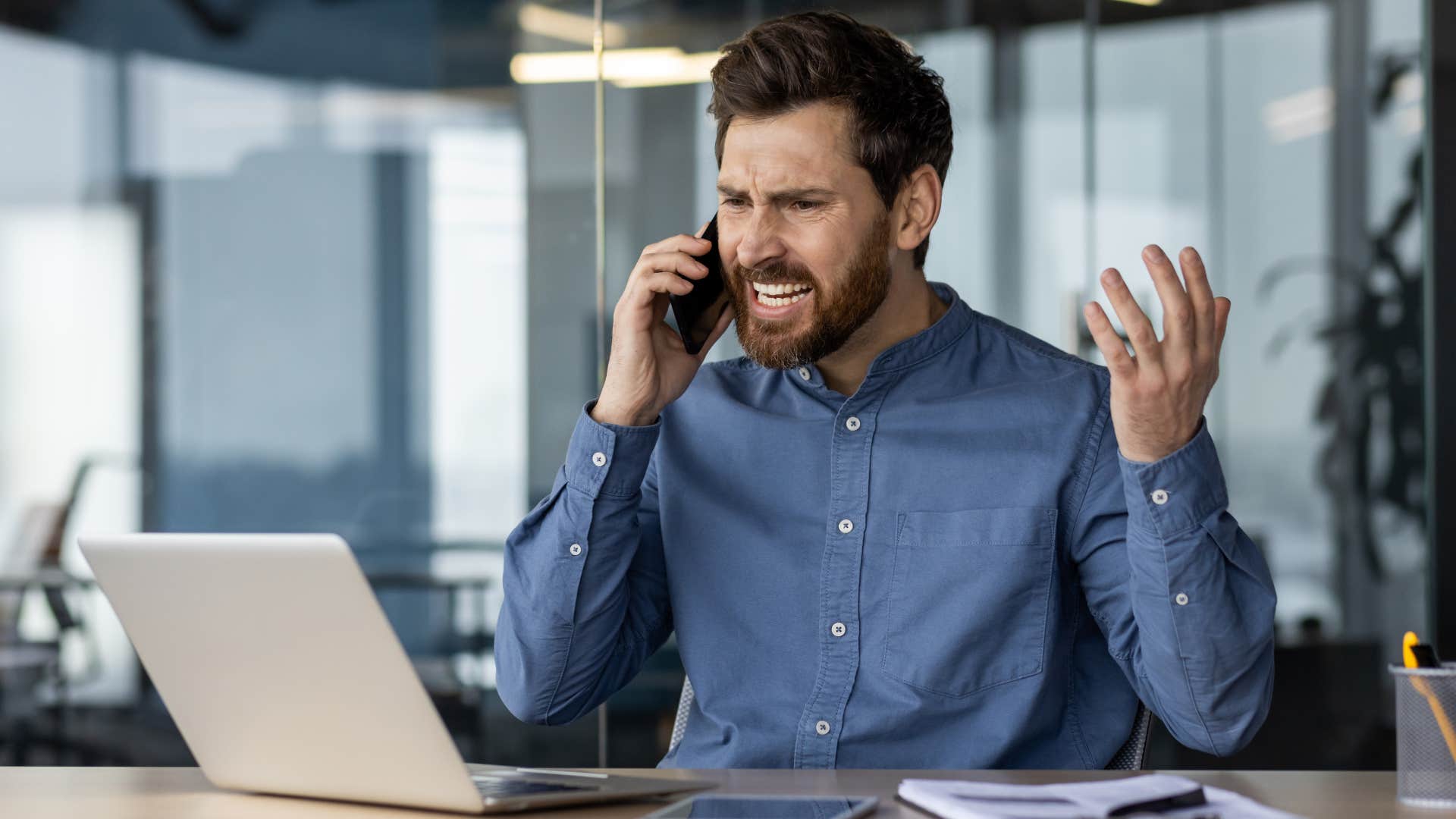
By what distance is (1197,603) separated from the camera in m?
1.50

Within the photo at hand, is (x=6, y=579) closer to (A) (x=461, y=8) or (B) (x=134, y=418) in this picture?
(B) (x=134, y=418)

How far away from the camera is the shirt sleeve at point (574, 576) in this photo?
5.62ft

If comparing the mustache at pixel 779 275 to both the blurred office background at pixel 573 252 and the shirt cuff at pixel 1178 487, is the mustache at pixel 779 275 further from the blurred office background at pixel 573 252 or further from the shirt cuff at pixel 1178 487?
the blurred office background at pixel 573 252

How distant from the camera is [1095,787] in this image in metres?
1.21

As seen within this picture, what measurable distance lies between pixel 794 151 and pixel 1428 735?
1002 mm

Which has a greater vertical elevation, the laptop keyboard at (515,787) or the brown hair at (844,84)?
the brown hair at (844,84)

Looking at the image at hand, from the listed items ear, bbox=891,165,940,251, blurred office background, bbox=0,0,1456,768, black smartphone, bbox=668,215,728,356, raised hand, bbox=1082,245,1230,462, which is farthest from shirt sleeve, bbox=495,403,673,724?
blurred office background, bbox=0,0,1456,768

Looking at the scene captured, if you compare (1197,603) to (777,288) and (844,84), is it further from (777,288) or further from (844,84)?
(844,84)

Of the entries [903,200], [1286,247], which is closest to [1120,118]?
[1286,247]

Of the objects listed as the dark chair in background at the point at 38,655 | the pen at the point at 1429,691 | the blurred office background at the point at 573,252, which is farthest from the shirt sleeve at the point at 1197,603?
the dark chair in background at the point at 38,655

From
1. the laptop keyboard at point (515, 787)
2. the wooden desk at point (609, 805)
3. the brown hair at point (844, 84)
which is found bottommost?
the wooden desk at point (609, 805)

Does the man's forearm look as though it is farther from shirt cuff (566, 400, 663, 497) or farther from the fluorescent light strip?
the fluorescent light strip

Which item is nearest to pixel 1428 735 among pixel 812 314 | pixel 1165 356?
pixel 1165 356

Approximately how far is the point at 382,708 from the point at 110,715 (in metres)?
2.90
